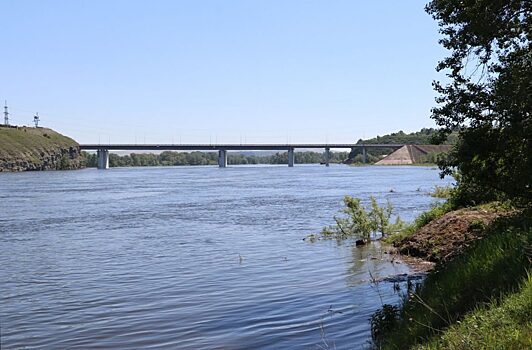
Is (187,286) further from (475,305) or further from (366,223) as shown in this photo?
(366,223)

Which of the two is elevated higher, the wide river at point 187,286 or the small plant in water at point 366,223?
the small plant in water at point 366,223

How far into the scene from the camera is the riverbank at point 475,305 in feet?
24.3

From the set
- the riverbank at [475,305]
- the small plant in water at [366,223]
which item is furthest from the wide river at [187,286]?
the riverbank at [475,305]

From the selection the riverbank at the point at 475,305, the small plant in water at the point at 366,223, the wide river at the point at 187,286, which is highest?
the riverbank at the point at 475,305

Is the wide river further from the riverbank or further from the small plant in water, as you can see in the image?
the riverbank

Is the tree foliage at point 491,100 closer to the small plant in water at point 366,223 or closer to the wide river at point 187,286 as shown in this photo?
the wide river at point 187,286

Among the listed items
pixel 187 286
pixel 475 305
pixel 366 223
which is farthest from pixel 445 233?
pixel 475 305

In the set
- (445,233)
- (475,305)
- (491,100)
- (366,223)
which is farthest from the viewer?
(366,223)

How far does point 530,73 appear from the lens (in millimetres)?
13211

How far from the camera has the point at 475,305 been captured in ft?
28.8

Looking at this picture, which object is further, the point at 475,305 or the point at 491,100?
the point at 491,100

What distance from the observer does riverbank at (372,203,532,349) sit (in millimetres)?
7410

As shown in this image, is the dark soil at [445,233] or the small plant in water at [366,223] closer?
the dark soil at [445,233]

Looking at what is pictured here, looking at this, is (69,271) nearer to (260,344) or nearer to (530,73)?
(260,344)
